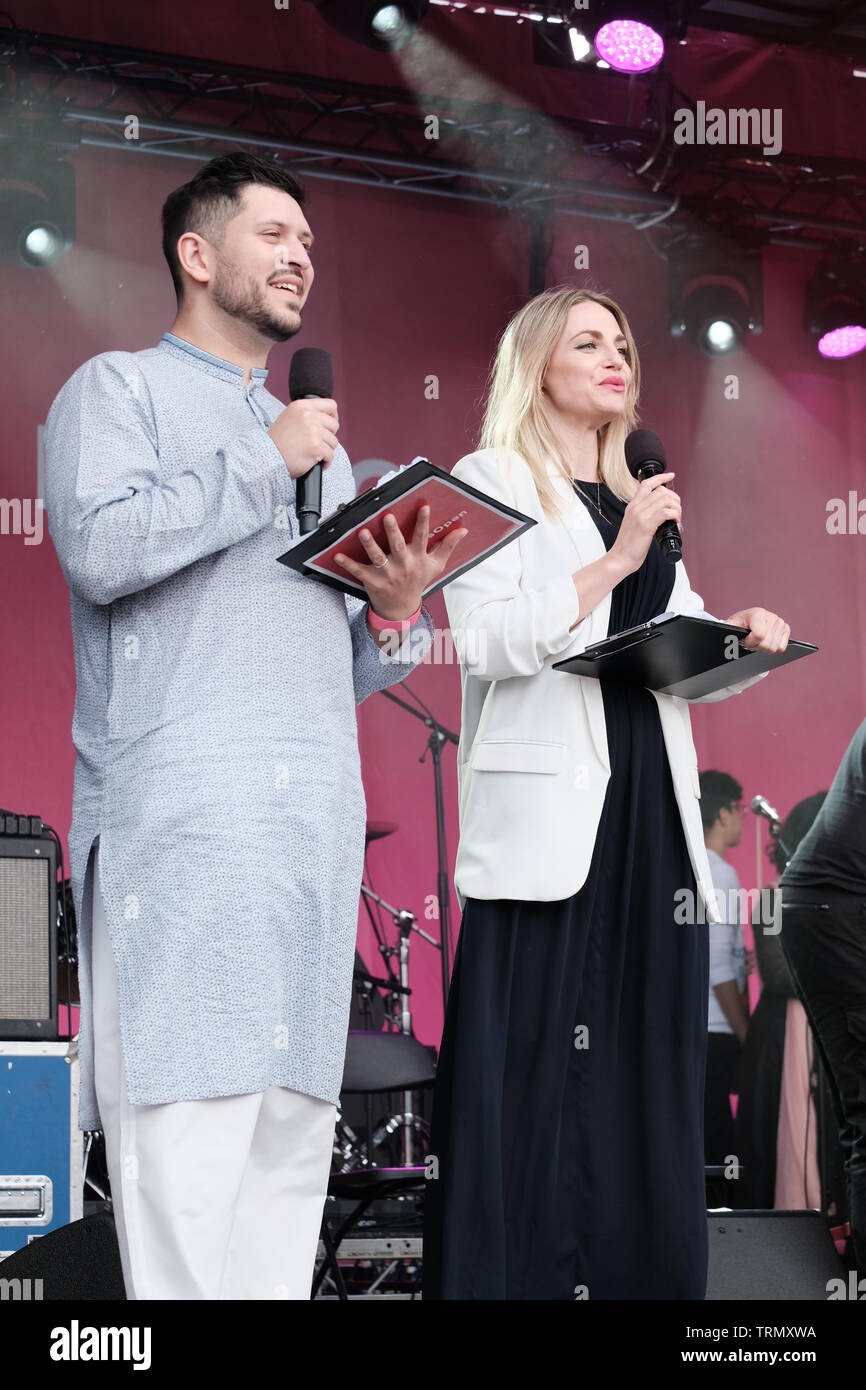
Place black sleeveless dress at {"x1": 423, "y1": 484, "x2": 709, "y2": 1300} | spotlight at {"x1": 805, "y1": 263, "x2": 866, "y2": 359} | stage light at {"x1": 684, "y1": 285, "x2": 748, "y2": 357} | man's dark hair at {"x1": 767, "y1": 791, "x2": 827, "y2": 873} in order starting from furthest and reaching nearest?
1. spotlight at {"x1": 805, "y1": 263, "x2": 866, "y2": 359}
2. stage light at {"x1": 684, "y1": 285, "x2": 748, "y2": 357}
3. man's dark hair at {"x1": 767, "y1": 791, "x2": 827, "y2": 873}
4. black sleeveless dress at {"x1": 423, "y1": 484, "x2": 709, "y2": 1300}

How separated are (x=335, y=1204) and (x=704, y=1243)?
8.64 ft

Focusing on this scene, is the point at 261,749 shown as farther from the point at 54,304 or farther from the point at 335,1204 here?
the point at 54,304

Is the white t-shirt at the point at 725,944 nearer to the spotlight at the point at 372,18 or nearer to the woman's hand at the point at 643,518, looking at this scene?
the spotlight at the point at 372,18

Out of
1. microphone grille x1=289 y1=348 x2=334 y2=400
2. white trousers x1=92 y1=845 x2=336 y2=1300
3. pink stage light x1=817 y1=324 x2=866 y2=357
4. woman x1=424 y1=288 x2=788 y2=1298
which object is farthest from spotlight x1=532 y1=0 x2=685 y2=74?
white trousers x1=92 y1=845 x2=336 y2=1300

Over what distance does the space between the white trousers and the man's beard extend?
0.76 metres

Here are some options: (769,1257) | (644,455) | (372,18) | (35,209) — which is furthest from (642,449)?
(35,209)

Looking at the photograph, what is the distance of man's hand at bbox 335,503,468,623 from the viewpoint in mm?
1944

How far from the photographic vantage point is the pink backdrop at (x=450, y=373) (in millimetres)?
5840

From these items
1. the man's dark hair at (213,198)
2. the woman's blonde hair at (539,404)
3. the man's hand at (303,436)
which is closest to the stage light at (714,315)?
the woman's blonde hair at (539,404)

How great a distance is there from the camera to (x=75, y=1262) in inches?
94.7

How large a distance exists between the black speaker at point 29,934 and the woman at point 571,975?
84cm

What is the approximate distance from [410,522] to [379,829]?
3903mm

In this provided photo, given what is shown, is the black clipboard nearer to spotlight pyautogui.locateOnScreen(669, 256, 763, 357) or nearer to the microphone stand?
the microphone stand

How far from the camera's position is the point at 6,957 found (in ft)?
9.32
